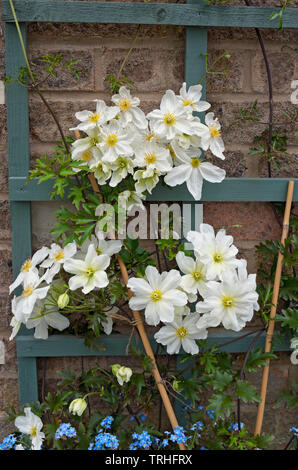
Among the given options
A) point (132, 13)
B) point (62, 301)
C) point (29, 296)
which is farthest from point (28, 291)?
point (132, 13)

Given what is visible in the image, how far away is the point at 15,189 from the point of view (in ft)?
4.78

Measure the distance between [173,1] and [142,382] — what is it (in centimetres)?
122

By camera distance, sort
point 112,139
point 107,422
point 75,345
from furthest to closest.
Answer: point 75,345
point 107,422
point 112,139

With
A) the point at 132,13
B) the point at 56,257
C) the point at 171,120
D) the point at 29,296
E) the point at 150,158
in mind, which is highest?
the point at 132,13

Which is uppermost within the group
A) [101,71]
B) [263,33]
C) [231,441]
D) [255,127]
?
[263,33]

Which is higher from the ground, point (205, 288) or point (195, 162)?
point (195, 162)

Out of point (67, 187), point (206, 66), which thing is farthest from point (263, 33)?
point (67, 187)

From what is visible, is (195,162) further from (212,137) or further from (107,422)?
(107,422)

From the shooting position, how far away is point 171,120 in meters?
1.32

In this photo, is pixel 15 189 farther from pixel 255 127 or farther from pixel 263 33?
pixel 263 33

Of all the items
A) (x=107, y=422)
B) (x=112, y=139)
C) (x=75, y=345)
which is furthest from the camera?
(x=75, y=345)

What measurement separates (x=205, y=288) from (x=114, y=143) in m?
0.51

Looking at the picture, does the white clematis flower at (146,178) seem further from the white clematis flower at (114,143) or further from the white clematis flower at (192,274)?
the white clematis flower at (192,274)

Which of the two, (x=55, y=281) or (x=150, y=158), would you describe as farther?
(x=55, y=281)
